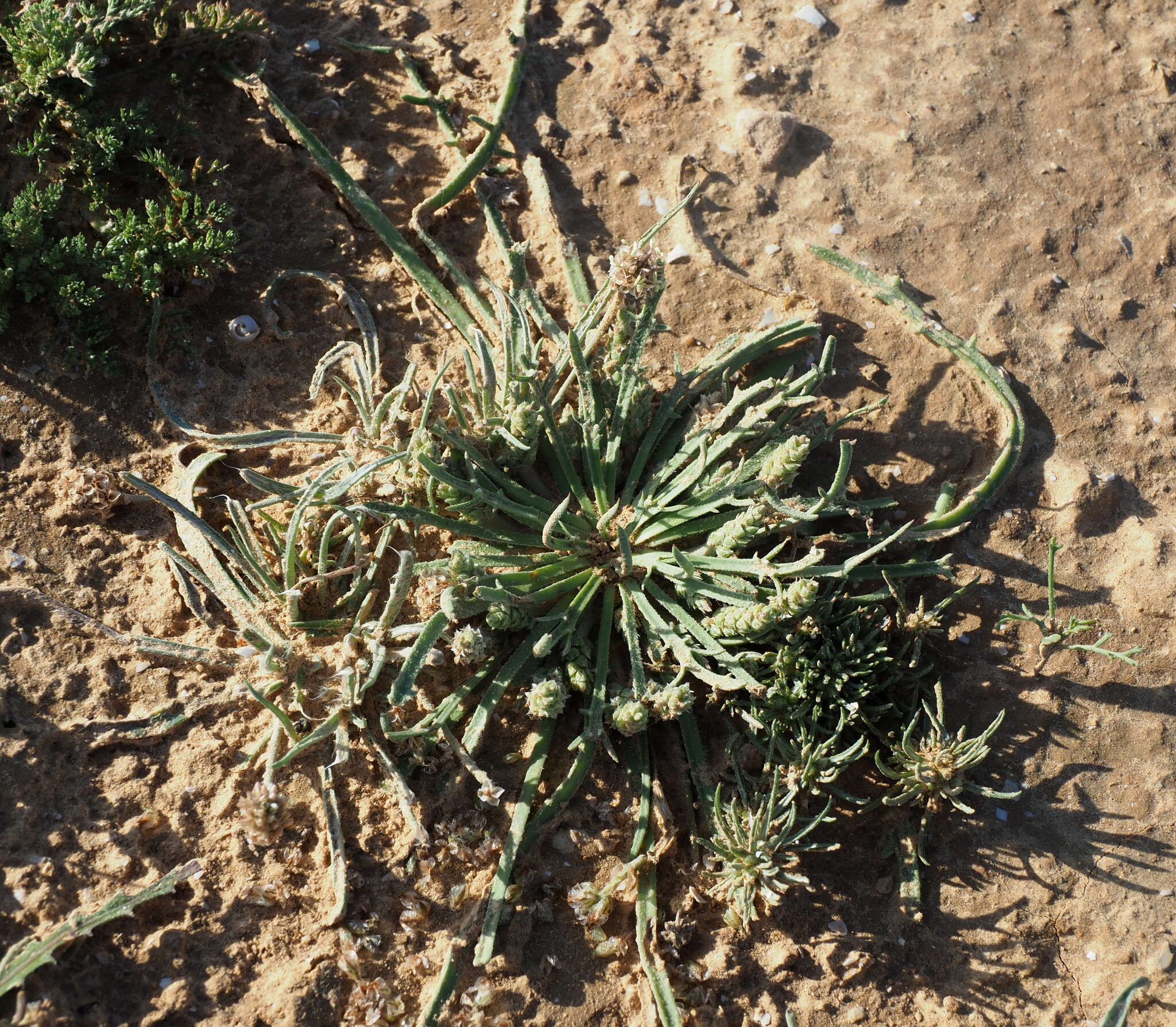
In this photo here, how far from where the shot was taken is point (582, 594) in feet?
9.54

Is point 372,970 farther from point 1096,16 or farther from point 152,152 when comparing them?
point 1096,16

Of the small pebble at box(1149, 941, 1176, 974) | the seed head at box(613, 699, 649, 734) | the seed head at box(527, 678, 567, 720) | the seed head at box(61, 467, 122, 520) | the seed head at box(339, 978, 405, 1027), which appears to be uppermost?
the seed head at box(61, 467, 122, 520)

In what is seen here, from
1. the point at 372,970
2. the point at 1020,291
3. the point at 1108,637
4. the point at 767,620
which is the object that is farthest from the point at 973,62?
the point at 372,970

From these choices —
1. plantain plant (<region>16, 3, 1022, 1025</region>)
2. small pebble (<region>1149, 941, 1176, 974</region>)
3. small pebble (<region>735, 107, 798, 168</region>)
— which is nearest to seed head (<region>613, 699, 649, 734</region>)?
plantain plant (<region>16, 3, 1022, 1025</region>)

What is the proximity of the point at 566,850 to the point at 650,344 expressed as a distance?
1651 millimetres

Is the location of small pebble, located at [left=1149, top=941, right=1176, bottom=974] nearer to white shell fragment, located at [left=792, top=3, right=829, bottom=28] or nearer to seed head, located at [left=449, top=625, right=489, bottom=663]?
seed head, located at [left=449, top=625, right=489, bottom=663]

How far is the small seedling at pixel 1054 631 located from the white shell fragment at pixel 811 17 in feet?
7.21

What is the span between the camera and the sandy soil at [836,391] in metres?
2.54

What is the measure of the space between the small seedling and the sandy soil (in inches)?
1.9

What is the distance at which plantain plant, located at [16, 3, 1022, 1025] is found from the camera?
2600 mm

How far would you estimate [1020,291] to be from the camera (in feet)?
11.2

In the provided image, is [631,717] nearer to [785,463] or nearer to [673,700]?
[673,700]

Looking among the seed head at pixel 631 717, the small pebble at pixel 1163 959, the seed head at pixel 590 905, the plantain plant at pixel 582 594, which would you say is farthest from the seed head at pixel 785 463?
the small pebble at pixel 1163 959

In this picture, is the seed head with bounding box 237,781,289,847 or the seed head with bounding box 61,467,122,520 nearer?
the seed head with bounding box 237,781,289,847
